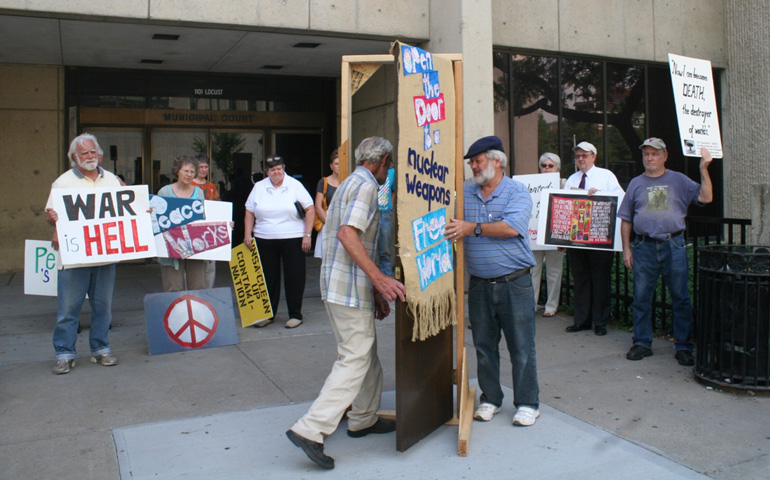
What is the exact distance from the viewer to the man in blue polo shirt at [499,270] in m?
4.46

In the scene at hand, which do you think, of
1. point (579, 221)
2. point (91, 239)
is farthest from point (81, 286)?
point (579, 221)

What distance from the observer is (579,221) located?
716 cm

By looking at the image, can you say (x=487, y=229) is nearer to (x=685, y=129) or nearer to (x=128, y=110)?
(x=685, y=129)

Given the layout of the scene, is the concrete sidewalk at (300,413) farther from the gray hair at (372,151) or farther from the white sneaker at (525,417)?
the gray hair at (372,151)

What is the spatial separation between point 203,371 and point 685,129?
443 centimetres

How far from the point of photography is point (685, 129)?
5887mm

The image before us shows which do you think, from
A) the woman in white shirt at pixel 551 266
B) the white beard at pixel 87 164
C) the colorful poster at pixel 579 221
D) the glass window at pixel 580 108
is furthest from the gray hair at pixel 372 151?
the glass window at pixel 580 108

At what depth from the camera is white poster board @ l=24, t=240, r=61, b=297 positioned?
24.3 ft

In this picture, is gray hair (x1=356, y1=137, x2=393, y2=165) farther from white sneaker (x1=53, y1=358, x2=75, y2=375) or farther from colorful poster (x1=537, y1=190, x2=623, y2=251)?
colorful poster (x1=537, y1=190, x2=623, y2=251)

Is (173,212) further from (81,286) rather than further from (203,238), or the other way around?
(81,286)

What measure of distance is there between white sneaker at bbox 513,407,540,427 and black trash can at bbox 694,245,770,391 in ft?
5.42

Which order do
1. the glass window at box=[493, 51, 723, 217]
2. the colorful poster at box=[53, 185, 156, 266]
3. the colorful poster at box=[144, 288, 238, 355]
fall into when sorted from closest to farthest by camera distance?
the colorful poster at box=[53, 185, 156, 266]
the colorful poster at box=[144, 288, 238, 355]
the glass window at box=[493, 51, 723, 217]

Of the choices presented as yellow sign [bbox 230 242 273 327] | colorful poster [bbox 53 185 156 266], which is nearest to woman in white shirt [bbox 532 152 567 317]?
yellow sign [bbox 230 242 273 327]

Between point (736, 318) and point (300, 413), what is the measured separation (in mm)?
3187
